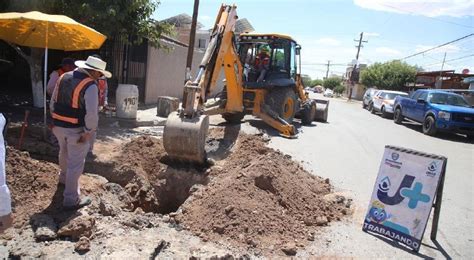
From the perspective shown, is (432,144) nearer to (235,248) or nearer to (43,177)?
(235,248)

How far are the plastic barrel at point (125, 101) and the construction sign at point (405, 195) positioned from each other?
28.3 feet

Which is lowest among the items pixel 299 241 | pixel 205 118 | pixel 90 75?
pixel 299 241

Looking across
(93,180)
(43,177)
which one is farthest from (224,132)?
(43,177)

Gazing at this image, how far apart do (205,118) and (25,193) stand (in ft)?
11.0

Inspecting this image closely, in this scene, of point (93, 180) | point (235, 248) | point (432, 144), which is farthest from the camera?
point (432, 144)

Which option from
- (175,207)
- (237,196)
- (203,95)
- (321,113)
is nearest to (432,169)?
(237,196)

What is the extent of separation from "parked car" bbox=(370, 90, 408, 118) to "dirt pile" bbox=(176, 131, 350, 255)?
1840cm

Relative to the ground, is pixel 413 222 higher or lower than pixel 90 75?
lower

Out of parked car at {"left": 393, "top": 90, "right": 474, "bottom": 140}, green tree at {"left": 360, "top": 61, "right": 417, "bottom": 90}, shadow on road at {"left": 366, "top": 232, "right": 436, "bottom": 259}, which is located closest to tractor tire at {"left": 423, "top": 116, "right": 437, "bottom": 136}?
parked car at {"left": 393, "top": 90, "right": 474, "bottom": 140}

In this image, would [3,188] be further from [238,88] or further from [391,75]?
[391,75]

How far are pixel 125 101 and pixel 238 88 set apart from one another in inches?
144

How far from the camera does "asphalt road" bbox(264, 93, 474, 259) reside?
5.06 m

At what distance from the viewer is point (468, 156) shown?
1251 centimetres

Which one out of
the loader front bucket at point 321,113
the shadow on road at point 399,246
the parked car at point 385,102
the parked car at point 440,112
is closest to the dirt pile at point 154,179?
the shadow on road at point 399,246
